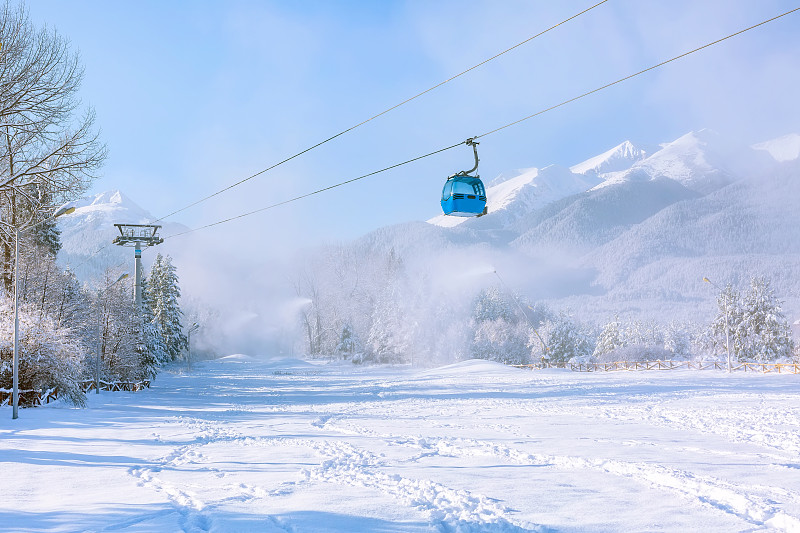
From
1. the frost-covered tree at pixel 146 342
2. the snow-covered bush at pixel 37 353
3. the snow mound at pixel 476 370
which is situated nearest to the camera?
the snow-covered bush at pixel 37 353

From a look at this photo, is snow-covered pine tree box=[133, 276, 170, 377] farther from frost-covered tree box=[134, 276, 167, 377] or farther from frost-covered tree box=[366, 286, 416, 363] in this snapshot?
frost-covered tree box=[366, 286, 416, 363]

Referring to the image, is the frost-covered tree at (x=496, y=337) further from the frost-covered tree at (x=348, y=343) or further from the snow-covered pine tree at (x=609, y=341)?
the frost-covered tree at (x=348, y=343)

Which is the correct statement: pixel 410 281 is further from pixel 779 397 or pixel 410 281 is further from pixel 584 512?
pixel 584 512

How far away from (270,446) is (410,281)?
78.8 metres

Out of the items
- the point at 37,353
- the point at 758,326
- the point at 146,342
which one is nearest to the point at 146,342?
the point at 146,342

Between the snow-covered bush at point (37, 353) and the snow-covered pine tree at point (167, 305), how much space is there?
51864 mm

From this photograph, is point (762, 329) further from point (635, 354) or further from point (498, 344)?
point (498, 344)

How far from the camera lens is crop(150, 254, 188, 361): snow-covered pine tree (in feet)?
254

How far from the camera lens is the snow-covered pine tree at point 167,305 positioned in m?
77.4

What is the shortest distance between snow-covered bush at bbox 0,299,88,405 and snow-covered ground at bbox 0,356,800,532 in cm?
172

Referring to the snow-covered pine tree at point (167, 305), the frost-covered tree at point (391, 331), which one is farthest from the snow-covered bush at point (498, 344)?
the snow-covered pine tree at point (167, 305)

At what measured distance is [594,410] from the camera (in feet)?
80.1

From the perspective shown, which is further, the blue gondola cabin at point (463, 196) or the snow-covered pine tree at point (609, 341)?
the snow-covered pine tree at point (609, 341)

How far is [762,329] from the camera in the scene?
7488 centimetres
